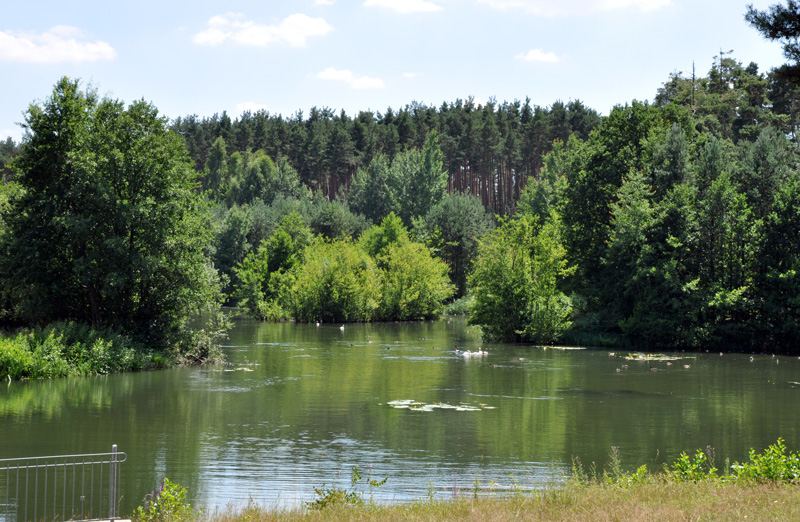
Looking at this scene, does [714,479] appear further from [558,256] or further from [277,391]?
[558,256]

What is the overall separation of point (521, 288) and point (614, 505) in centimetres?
4255

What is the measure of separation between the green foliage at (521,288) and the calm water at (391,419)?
8.63 metres

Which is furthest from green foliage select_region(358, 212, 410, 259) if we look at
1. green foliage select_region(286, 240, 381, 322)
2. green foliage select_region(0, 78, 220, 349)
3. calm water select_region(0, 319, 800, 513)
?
green foliage select_region(0, 78, 220, 349)

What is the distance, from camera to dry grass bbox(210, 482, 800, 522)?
10727 millimetres

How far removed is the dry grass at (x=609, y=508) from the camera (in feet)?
35.2

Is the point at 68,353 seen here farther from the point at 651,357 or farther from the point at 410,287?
the point at 410,287

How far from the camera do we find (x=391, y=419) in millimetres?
26078

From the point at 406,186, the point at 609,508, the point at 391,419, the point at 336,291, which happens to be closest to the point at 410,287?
the point at 336,291

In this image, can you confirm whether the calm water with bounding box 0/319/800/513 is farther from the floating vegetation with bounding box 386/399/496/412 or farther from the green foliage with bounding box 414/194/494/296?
the green foliage with bounding box 414/194/494/296

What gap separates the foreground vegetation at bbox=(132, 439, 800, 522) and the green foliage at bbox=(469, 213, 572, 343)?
131 feet

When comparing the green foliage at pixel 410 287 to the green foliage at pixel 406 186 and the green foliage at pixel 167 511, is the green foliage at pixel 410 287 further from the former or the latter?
the green foliage at pixel 167 511

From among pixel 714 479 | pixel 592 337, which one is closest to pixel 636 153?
pixel 592 337

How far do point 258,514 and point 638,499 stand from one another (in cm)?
587

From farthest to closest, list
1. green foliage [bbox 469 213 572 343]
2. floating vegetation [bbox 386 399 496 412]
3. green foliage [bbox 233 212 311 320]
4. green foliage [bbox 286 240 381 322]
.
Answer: green foliage [bbox 233 212 311 320], green foliage [bbox 286 240 381 322], green foliage [bbox 469 213 572 343], floating vegetation [bbox 386 399 496 412]
